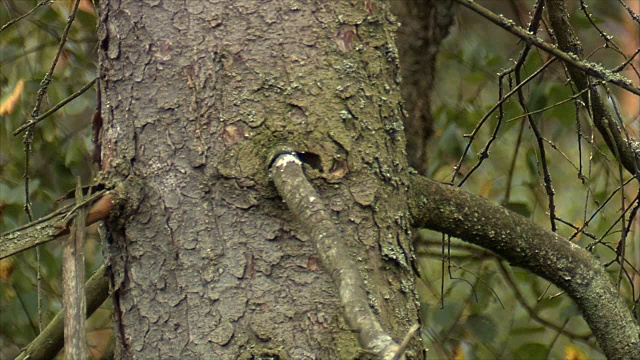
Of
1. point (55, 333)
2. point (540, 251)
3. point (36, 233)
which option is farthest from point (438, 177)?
point (36, 233)

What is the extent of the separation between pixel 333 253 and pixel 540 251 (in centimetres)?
68

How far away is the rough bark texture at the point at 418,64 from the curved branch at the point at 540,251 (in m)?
1.34

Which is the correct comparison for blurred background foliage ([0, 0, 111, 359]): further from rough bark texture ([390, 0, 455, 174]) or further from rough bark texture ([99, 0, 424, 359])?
rough bark texture ([99, 0, 424, 359])

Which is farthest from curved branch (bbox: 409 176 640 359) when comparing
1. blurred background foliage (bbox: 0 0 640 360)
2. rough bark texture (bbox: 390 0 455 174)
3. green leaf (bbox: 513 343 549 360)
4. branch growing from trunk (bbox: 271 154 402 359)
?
rough bark texture (bbox: 390 0 455 174)

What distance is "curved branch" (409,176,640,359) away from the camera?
52.4 inches

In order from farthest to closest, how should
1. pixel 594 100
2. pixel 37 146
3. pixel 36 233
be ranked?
1. pixel 37 146
2. pixel 594 100
3. pixel 36 233

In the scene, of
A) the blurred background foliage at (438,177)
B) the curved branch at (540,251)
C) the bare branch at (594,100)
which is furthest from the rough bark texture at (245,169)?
the blurred background foliage at (438,177)

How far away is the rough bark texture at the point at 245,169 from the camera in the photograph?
41.4 inches

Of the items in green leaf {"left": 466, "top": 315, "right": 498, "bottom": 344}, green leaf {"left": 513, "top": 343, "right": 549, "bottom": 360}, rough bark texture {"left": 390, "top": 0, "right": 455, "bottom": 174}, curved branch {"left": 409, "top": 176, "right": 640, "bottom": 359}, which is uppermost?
rough bark texture {"left": 390, "top": 0, "right": 455, "bottom": 174}

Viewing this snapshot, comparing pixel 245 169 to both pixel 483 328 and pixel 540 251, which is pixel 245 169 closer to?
pixel 540 251

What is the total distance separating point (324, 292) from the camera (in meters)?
1.05

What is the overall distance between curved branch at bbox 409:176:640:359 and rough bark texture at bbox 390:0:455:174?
1.34 m

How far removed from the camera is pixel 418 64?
2.83m

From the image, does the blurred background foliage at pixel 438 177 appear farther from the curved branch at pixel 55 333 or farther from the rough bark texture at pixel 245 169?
the rough bark texture at pixel 245 169
